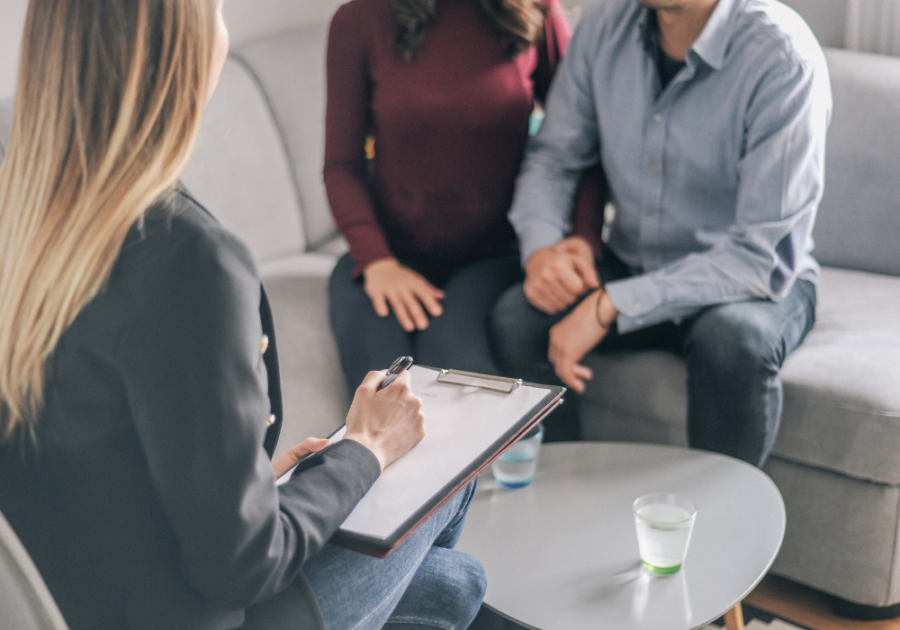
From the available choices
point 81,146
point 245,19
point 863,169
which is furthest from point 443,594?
point 245,19

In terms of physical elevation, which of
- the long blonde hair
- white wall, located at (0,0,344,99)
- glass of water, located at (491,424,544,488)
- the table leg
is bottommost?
the table leg

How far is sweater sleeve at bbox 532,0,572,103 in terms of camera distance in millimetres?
1677

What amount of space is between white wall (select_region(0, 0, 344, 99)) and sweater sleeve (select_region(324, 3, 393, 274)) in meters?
0.66

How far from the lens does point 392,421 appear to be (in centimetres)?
88

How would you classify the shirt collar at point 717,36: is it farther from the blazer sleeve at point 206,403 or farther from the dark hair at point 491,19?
the blazer sleeve at point 206,403

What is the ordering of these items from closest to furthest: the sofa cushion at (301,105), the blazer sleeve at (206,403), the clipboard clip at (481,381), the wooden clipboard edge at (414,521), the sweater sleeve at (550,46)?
the blazer sleeve at (206,403)
the wooden clipboard edge at (414,521)
the clipboard clip at (481,381)
the sweater sleeve at (550,46)
the sofa cushion at (301,105)

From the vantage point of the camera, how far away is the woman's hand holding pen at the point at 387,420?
86 cm

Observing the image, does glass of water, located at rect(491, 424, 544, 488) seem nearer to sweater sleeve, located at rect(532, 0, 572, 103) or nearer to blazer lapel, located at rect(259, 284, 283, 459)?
blazer lapel, located at rect(259, 284, 283, 459)

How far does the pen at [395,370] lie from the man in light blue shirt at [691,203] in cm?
58

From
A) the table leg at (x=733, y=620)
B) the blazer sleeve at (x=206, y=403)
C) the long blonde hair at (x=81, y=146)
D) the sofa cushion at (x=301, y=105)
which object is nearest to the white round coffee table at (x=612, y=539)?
the table leg at (x=733, y=620)

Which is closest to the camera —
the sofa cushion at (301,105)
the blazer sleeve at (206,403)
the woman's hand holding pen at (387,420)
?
the blazer sleeve at (206,403)

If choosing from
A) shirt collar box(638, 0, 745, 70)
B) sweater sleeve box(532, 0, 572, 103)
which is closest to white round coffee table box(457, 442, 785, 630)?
shirt collar box(638, 0, 745, 70)

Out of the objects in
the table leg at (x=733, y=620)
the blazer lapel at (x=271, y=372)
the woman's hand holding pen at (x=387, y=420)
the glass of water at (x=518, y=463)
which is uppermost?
the blazer lapel at (x=271, y=372)

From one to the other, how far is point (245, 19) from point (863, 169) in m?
1.56
